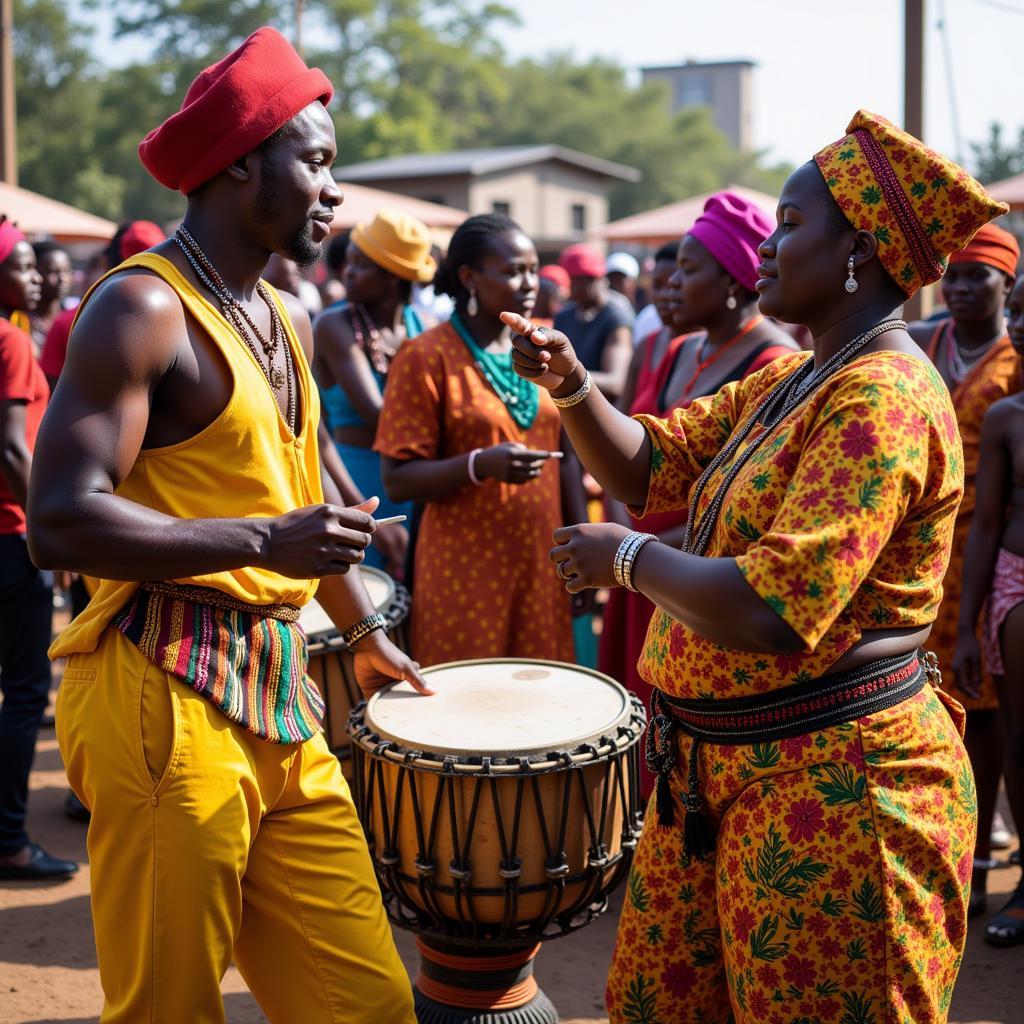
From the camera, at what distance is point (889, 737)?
2242 mm

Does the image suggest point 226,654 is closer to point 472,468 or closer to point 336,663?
point 336,663

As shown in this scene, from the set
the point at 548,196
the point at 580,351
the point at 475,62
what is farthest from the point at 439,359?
the point at 475,62

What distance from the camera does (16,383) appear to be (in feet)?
14.6

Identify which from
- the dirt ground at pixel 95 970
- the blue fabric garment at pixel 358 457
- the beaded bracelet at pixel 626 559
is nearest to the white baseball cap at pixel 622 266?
the blue fabric garment at pixel 358 457

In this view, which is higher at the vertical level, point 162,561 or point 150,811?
point 162,561

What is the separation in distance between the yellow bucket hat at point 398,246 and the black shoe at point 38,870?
9.80 ft

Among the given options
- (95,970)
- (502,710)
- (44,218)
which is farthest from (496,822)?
(44,218)

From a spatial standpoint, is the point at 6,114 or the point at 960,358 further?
the point at 6,114

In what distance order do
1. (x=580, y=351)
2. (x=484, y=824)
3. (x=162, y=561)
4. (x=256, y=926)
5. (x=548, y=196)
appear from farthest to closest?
(x=548, y=196)
(x=580, y=351)
(x=484, y=824)
(x=256, y=926)
(x=162, y=561)

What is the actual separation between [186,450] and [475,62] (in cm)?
6666

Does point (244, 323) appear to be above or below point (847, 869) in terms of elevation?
above

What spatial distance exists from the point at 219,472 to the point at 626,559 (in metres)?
0.79

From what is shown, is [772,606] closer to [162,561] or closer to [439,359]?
[162,561]

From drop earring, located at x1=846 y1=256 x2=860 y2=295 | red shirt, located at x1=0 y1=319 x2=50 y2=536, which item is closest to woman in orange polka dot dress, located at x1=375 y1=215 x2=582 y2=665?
red shirt, located at x1=0 y1=319 x2=50 y2=536
